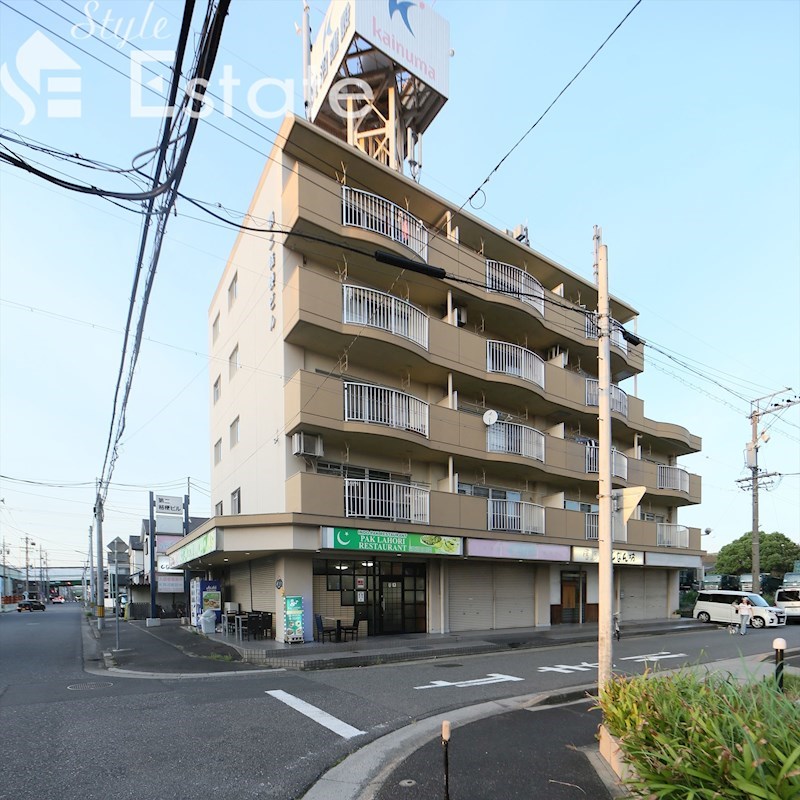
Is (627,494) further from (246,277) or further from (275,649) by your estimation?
(246,277)

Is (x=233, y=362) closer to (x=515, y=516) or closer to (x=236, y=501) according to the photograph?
(x=236, y=501)

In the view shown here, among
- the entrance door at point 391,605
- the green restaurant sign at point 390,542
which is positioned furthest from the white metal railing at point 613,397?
the entrance door at point 391,605

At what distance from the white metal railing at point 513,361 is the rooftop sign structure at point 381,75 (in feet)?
26.4

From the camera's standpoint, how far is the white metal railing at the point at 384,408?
701 inches

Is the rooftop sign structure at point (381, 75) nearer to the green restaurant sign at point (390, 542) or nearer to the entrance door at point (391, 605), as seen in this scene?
the green restaurant sign at point (390, 542)

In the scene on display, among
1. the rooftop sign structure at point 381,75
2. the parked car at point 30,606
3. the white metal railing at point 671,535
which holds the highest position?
the rooftop sign structure at point 381,75

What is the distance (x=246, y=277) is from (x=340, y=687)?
15858 mm

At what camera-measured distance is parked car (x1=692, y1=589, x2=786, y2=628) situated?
27.6 m

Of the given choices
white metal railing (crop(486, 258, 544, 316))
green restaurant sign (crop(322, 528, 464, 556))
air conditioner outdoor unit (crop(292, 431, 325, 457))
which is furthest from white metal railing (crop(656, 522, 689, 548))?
air conditioner outdoor unit (crop(292, 431, 325, 457))

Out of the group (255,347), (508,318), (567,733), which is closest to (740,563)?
(508,318)

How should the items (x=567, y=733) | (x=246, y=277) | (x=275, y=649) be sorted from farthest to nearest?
(x=246, y=277), (x=275, y=649), (x=567, y=733)

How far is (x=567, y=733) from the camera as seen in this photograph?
796cm

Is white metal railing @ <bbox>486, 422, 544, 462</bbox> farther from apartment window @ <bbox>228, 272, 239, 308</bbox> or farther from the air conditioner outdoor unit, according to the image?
apartment window @ <bbox>228, 272, 239, 308</bbox>

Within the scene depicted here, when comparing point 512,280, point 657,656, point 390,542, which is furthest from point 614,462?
point 390,542
